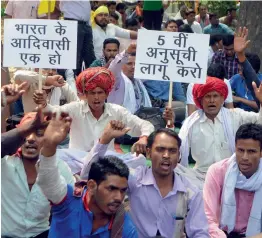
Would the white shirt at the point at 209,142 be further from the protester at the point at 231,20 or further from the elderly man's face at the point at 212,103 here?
the protester at the point at 231,20

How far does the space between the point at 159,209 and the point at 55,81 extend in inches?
95.3

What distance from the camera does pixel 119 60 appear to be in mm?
7809

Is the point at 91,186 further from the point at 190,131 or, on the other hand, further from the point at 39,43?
the point at 190,131

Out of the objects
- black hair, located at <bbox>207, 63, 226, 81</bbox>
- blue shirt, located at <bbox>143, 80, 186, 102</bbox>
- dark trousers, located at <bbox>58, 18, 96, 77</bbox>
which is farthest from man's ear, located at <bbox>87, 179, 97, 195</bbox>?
dark trousers, located at <bbox>58, 18, 96, 77</bbox>

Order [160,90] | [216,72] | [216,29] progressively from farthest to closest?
[216,29] → [160,90] → [216,72]

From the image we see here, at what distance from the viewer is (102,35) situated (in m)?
11.3

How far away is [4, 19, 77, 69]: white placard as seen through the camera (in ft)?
19.7

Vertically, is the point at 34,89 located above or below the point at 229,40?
below

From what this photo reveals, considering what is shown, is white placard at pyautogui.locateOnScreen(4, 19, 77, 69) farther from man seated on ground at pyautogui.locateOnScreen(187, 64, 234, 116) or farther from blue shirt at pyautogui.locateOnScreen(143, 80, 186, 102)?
blue shirt at pyautogui.locateOnScreen(143, 80, 186, 102)

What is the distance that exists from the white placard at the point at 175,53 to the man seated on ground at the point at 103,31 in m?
5.16

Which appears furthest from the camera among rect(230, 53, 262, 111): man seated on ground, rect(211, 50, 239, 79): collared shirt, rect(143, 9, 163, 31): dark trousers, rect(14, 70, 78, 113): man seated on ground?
rect(143, 9, 163, 31): dark trousers

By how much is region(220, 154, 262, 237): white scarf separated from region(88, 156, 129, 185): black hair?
3.75ft

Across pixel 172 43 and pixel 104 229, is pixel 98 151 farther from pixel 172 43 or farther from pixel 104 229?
pixel 172 43

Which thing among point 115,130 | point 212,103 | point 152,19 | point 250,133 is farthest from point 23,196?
point 152,19
